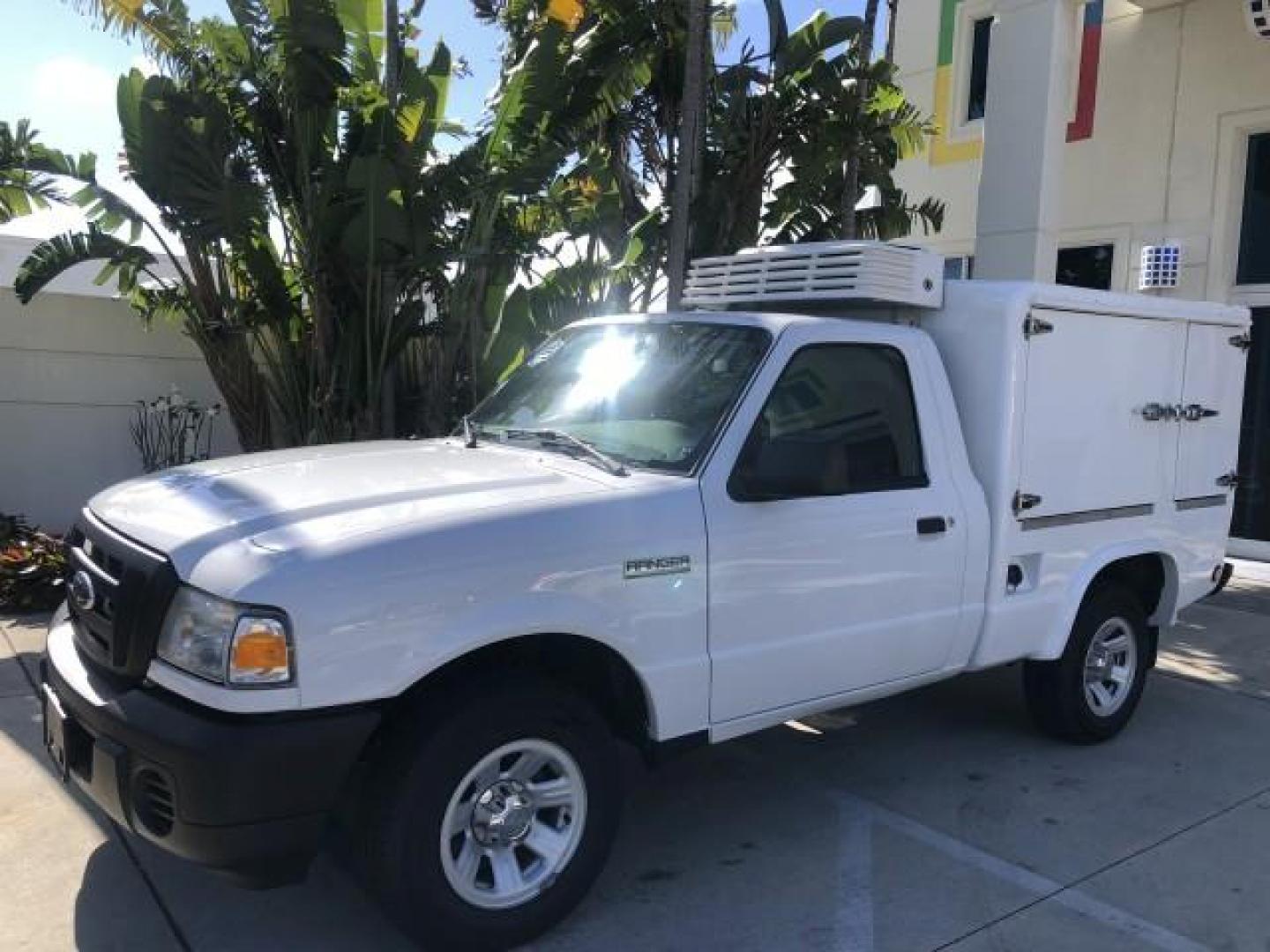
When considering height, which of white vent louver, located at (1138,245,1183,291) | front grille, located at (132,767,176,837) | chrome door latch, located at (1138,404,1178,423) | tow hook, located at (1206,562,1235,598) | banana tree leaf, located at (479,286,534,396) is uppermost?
white vent louver, located at (1138,245,1183,291)

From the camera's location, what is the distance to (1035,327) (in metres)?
4.59

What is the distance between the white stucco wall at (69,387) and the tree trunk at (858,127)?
6.24 m

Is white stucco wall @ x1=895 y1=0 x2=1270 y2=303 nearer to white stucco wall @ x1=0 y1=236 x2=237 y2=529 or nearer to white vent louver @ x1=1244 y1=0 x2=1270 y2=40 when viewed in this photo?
white vent louver @ x1=1244 y1=0 x2=1270 y2=40

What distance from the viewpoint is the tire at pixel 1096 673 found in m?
5.11

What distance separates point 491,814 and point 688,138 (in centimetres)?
637

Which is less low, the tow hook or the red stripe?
the red stripe

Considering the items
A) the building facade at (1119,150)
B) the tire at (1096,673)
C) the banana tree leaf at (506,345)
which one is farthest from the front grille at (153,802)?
the building facade at (1119,150)

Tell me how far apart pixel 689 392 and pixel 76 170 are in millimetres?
6062

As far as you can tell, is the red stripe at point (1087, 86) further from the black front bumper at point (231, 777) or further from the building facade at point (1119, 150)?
the black front bumper at point (231, 777)

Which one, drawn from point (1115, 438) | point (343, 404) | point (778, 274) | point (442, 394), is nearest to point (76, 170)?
point (343, 404)

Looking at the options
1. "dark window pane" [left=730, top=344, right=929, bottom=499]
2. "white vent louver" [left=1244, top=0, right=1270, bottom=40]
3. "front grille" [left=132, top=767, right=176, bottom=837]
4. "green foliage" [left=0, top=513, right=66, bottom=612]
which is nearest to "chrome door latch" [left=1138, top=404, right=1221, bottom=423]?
"dark window pane" [left=730, top=344, right=929, bottom=499]

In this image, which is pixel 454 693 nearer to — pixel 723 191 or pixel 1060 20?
pixel 723 191

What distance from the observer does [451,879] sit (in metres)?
3.11

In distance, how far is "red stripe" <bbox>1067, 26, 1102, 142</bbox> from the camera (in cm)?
1149
